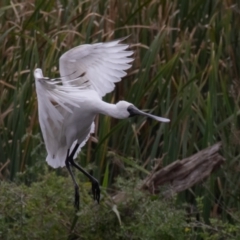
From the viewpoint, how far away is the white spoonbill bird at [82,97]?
3145 mm

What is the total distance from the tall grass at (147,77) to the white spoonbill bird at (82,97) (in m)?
0.12

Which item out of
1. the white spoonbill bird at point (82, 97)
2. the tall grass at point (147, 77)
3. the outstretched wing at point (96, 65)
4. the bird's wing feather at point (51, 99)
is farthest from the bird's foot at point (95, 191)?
the outstretched wing at point (96, 65)

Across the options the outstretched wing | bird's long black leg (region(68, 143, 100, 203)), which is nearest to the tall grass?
Answer: bird's long black leg (region(68, 143, 100, 203))

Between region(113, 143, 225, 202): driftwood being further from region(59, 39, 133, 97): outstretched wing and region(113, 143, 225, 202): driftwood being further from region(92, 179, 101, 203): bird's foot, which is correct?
region(59, 39, 133, 97): outstretched wing

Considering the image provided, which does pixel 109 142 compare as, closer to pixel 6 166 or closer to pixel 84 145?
pixel 84 145

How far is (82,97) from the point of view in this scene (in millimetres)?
3051

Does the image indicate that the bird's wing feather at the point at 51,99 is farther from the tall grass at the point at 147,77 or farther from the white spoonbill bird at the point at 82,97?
the tall grass at the point at 147,77

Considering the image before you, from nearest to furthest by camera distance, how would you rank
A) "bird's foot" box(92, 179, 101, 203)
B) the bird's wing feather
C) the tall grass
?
the bird's wing feather < "bird's foot" box(92, 179, 101, 203) < the tall grass

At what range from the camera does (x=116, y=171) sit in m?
3.70

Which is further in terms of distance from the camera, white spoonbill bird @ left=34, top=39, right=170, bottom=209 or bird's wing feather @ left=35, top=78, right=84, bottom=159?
white spoonbill bird @ left=34, top=39, right=170, bottom=209

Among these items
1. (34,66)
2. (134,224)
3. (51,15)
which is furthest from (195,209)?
(51,15)

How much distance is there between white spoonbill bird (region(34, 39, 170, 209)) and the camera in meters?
3.14

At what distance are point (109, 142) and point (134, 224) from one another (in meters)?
0.93

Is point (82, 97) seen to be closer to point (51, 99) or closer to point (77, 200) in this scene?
point (51, 99)
